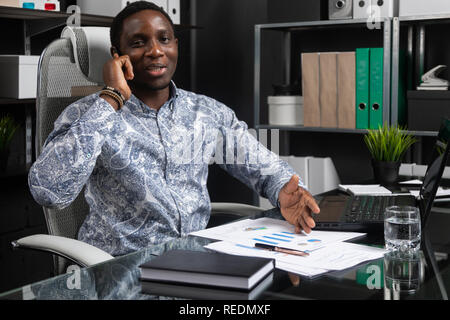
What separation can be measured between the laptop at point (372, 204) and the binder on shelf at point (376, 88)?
1079 millimetres

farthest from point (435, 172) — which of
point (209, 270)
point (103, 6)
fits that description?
point (103, 6)

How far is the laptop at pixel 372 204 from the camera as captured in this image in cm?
130

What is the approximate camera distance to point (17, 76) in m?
2.39

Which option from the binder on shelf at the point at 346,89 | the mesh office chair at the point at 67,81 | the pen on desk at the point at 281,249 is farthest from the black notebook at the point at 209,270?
the binder on shelf at the point at 346,89

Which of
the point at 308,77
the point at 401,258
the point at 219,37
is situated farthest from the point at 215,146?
the point at 219,37

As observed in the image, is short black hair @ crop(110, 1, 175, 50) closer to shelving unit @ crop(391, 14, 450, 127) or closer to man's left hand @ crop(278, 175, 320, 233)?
man's left hand @ crop(278, 175, 320, 233)

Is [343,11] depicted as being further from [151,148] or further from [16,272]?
[16,272]

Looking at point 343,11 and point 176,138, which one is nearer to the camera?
point 176,138

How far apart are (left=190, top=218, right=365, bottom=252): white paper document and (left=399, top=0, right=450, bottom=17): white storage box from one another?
1602 millimetres

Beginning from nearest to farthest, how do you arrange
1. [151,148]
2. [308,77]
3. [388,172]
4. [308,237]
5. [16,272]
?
[308,237], [151,148], [388,172], [16,272], [308,77]

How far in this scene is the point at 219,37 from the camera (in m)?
3.49

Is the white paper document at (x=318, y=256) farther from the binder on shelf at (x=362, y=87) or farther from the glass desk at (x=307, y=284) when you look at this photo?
the binder on shelf at (x=362, y=87)

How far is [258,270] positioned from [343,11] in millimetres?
2134

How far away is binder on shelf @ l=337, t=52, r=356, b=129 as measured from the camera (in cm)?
277
